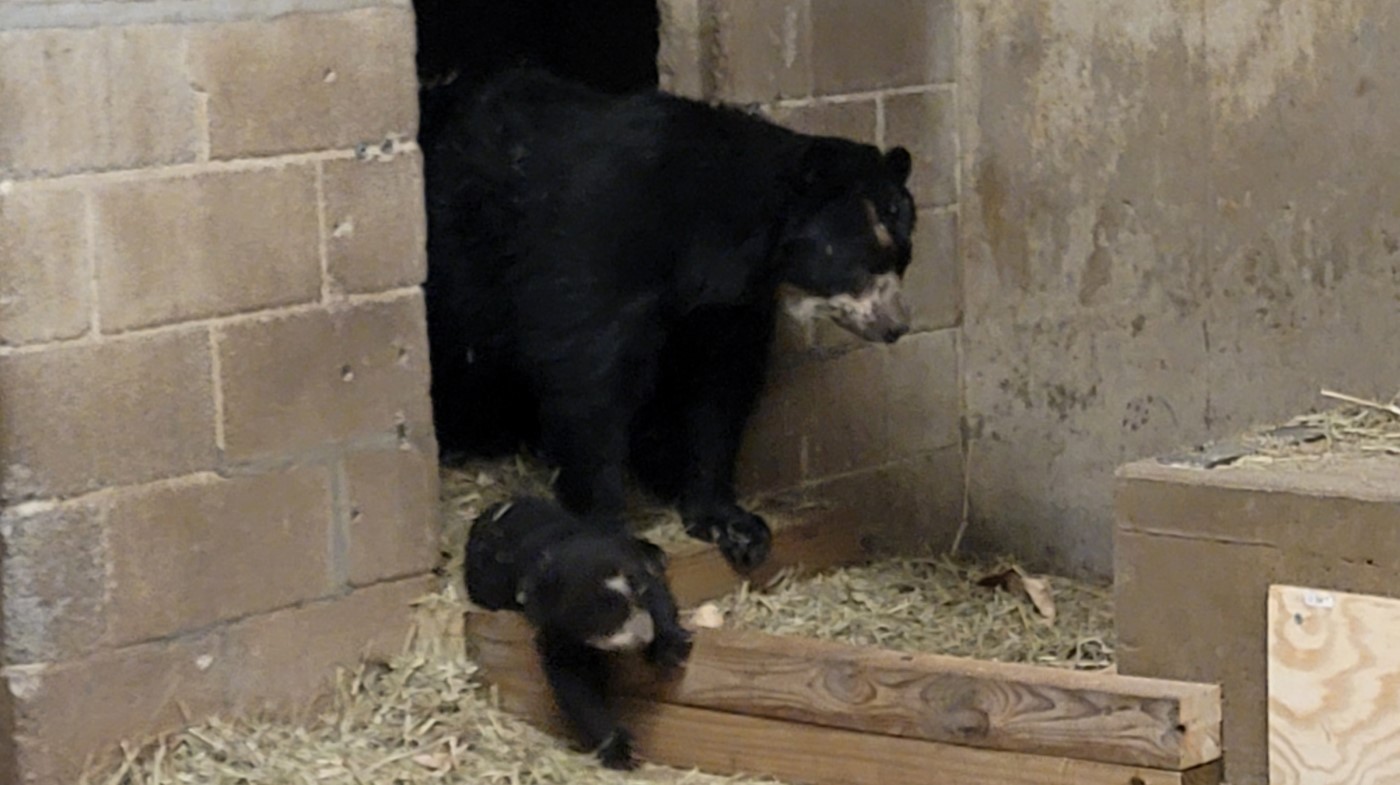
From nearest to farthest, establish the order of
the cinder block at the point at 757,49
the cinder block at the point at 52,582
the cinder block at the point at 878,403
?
1. the cinder block at the point at 52,582
2. the cinder block at the point at 757,49
3. the cinder block at the point at 878,403

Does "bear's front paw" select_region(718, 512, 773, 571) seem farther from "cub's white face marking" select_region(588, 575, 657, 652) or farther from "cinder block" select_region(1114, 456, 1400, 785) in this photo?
"cinder block" select_region(1114, 456, 1400, 785)

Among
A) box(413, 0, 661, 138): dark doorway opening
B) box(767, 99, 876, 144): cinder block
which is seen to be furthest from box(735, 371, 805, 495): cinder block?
box(413, 0, 661, 138): dark doorway opening

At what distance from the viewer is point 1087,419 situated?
6934 millimetres

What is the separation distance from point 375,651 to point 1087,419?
2.36 meters

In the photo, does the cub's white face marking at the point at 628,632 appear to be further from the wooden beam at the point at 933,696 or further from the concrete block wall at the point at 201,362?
the concrete block wall at the point at 201,362

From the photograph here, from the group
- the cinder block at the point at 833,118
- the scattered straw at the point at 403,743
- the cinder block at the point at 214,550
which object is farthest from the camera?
the cinder block at the point at 833,118

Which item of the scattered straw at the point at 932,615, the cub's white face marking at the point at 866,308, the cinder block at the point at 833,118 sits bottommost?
the scattered straw at the point at 932,615

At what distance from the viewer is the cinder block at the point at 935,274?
700 cm

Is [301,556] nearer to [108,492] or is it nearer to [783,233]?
[108,492]

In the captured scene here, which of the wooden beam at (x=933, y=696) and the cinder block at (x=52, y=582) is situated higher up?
the cinder block at (x=52, y=582)

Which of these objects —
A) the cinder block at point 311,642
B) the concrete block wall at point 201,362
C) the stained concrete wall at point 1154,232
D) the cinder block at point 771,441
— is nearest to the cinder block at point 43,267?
the concrete block wall at point 201,362

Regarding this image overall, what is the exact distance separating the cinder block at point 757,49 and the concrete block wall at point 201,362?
111cm

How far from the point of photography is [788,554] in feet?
21.1

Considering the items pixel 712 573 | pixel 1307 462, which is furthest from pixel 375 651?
pixel 1307 462
